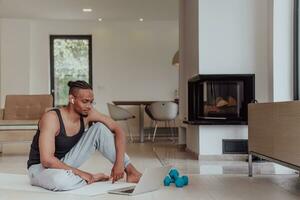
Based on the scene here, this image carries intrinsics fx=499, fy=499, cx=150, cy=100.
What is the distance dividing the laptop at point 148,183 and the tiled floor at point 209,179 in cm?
5

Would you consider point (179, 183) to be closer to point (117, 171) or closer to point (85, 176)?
point (117, 171)

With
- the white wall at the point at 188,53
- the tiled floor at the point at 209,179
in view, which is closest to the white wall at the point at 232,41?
the white wall at the point at 188,53

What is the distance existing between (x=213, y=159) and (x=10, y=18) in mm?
6865

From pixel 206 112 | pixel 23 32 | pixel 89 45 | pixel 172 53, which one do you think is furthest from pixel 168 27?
pixel 206 112

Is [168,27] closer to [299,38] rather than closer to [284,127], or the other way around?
[299,38]

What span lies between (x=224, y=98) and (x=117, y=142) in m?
2.72

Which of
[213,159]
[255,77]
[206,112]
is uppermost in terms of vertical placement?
[255,77]

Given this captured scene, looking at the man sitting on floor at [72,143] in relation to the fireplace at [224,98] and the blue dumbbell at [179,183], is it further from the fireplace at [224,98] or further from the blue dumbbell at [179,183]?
the fireplace at [224,98]

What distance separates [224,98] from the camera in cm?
588

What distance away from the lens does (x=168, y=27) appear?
11.4m

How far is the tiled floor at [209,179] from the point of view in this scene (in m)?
3.13

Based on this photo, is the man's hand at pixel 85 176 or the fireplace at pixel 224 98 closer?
the man's hand at pixel 85 176

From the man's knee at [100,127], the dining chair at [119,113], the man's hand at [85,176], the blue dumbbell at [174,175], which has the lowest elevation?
the blue dumbbell at [174,175]

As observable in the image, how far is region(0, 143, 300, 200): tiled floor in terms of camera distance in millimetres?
3129
